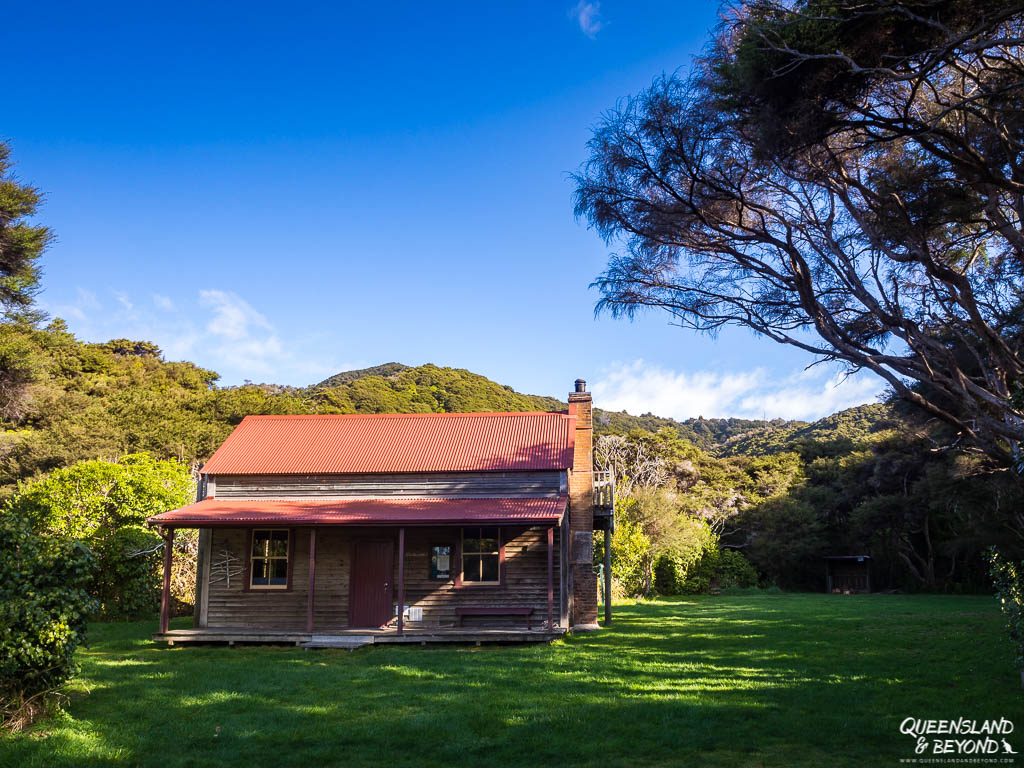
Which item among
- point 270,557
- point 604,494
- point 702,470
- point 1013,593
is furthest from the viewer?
point 702,470

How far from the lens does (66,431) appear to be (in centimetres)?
3497

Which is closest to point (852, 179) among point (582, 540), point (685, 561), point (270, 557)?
point (582, 540)

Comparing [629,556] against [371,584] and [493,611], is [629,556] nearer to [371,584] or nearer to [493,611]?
[493,611]

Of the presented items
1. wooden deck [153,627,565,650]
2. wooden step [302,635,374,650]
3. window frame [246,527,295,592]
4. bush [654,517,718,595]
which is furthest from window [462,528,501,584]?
bush [654,517,718,595]

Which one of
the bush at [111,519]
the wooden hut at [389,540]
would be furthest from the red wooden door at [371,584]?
the bush at [111,519]

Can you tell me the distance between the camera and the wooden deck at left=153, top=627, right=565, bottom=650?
1536cm

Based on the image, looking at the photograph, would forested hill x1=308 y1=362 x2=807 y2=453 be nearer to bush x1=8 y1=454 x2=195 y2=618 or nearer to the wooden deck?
bush x1=8 y1=454 x2=195 y2=618

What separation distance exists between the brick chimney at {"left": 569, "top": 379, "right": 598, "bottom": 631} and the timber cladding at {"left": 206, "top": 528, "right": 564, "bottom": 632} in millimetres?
989

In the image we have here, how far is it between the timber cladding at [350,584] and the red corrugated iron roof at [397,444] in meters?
1.65

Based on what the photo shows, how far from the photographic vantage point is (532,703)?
30.4ft

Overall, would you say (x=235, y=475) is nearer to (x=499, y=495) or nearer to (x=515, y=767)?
(x=499, y=495)

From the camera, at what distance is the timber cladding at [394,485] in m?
18.2

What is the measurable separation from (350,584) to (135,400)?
2856 cm

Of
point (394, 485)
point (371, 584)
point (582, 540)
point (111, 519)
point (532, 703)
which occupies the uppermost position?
point (394, 485)
